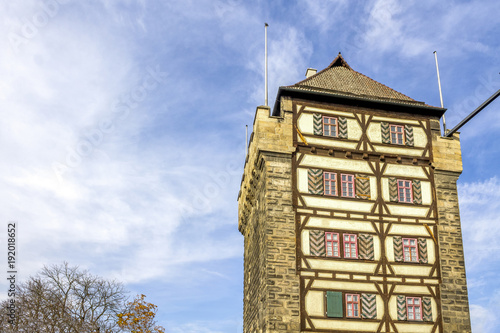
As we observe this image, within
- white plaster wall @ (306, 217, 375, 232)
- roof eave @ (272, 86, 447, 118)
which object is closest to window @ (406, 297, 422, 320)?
white plaster wall @ (306, 217, 375, 232)

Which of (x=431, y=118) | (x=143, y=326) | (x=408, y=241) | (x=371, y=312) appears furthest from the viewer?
(x=143, y=326)

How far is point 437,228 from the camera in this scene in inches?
1257

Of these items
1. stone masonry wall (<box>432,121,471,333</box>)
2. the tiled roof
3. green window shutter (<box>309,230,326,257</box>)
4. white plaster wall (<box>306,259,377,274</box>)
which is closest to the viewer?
white plaster wall (<box>306,259,377,274</box>)

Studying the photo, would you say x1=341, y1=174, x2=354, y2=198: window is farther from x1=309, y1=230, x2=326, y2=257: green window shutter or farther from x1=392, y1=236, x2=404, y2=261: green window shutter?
x1=392, y1=236, x2=404, y2=261: green window shutter

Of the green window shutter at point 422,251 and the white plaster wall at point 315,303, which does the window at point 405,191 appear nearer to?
the green window shutter at point 422,251

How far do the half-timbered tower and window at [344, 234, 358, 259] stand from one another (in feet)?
0.17

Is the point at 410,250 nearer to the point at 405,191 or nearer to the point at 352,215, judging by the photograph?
the point at 405,191

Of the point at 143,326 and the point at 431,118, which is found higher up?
the point at 431,118

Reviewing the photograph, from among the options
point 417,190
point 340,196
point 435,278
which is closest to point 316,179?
point 340,196

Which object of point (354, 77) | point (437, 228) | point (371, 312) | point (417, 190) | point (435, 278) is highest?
point (354, 77)

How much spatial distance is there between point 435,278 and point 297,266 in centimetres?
720

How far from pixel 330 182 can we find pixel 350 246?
340cm

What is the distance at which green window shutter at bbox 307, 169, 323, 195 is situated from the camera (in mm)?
31125

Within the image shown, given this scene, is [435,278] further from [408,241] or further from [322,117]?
[322,117]
